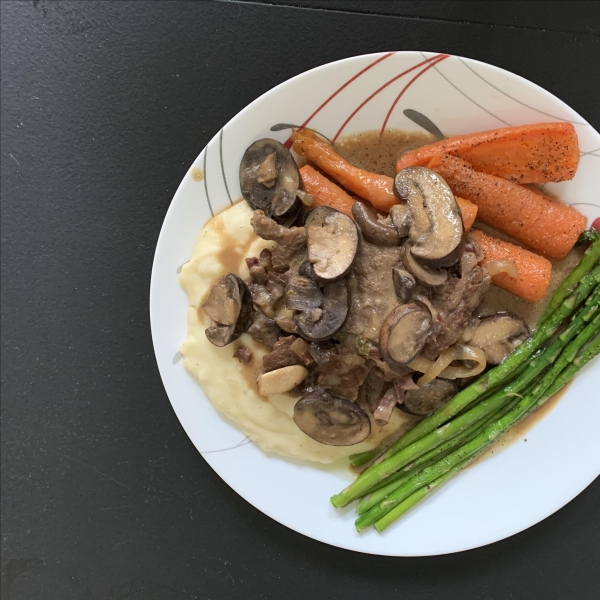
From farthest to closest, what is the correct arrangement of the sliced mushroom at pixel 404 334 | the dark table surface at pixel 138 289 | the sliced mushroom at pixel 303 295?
the dark table surface at pixel 138 289 < the sliced mushroom at pixel 303 295 < the sliced mushroom at pixel 404 334

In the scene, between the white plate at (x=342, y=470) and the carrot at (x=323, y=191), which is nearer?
the white plate at (x=342, y=470)

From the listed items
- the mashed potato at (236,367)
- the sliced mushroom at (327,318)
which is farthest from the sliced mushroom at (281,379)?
the sliced mushroom at (327,318)

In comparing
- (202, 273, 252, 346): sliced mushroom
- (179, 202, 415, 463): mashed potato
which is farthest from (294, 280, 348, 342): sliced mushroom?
(179, 202, 415, 463): mashed potato

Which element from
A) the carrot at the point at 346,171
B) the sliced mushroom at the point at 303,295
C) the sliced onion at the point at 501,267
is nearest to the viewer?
the sliced mushroom at the point at 303,295

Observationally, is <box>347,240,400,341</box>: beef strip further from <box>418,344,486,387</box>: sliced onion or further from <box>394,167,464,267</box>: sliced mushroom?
<box>418,344,486,387</box>: sliced onion

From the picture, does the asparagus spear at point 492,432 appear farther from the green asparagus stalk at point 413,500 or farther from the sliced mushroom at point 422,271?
the sliced mushroom at point 422,271

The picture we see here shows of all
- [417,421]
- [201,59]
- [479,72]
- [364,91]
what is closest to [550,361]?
[417,421]

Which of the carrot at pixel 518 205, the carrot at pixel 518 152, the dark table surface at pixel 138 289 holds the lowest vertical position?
the dark table surface at pixel 138 289

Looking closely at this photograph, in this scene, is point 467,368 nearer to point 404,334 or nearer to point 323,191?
point 404,334

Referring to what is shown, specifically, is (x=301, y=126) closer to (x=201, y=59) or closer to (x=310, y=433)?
(x=201, y=59)
